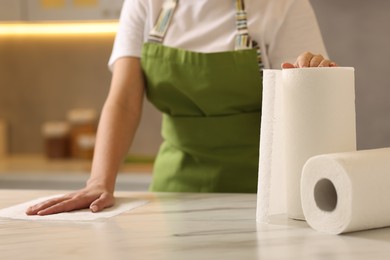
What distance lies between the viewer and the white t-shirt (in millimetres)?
1755

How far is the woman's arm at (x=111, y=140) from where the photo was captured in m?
1.31

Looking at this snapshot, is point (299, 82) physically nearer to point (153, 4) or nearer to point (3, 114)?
point (153, 4)

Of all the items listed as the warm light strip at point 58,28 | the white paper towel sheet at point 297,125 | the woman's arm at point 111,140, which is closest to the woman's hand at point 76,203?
the woman's arm at point 111,140

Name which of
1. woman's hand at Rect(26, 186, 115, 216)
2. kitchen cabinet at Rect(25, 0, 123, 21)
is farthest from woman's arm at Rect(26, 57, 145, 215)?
kitchen cabinet at Rect(25, 0, 123, 21)

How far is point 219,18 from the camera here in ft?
5.91

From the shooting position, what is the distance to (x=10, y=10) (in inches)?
119

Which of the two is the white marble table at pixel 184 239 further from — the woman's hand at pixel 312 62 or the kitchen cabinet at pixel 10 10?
the kitchen cabinet at pixel 10 10

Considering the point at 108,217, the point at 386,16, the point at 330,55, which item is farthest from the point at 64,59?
the point at 108,217

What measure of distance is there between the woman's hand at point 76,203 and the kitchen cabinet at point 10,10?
5.99 ft

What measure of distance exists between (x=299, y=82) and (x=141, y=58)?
0.78 meters

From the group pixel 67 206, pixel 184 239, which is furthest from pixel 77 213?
pixel 184 239

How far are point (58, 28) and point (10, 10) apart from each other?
38cm

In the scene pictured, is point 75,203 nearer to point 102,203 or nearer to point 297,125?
point 102,203

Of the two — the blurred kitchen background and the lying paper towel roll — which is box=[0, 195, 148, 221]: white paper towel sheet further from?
the blurred kitchen background
